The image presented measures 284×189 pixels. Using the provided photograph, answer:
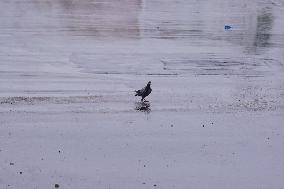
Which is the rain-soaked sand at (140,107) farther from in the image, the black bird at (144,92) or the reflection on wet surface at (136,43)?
the black bird at (144,92)

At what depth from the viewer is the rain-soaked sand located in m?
9.20

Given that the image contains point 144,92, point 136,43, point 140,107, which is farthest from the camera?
point 136,43

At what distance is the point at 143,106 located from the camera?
13125mm

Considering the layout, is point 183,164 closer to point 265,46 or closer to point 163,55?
point 163,55

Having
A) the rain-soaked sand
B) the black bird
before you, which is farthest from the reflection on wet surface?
the black bird

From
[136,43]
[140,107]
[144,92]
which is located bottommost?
[140,107]

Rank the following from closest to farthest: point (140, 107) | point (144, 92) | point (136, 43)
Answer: point (140, 107), point (144, 92), point (136, 43)

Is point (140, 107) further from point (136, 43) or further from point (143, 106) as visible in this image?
point (136, 43)

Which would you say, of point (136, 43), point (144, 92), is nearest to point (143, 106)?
point (144, 92)

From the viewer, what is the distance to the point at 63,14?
30.3 meters

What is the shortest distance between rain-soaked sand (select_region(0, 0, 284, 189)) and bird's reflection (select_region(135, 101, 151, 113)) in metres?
0.04

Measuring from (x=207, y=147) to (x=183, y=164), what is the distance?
3.51 ft

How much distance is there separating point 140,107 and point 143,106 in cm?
11

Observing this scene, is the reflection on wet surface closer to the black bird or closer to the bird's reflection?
the bird's reflection
